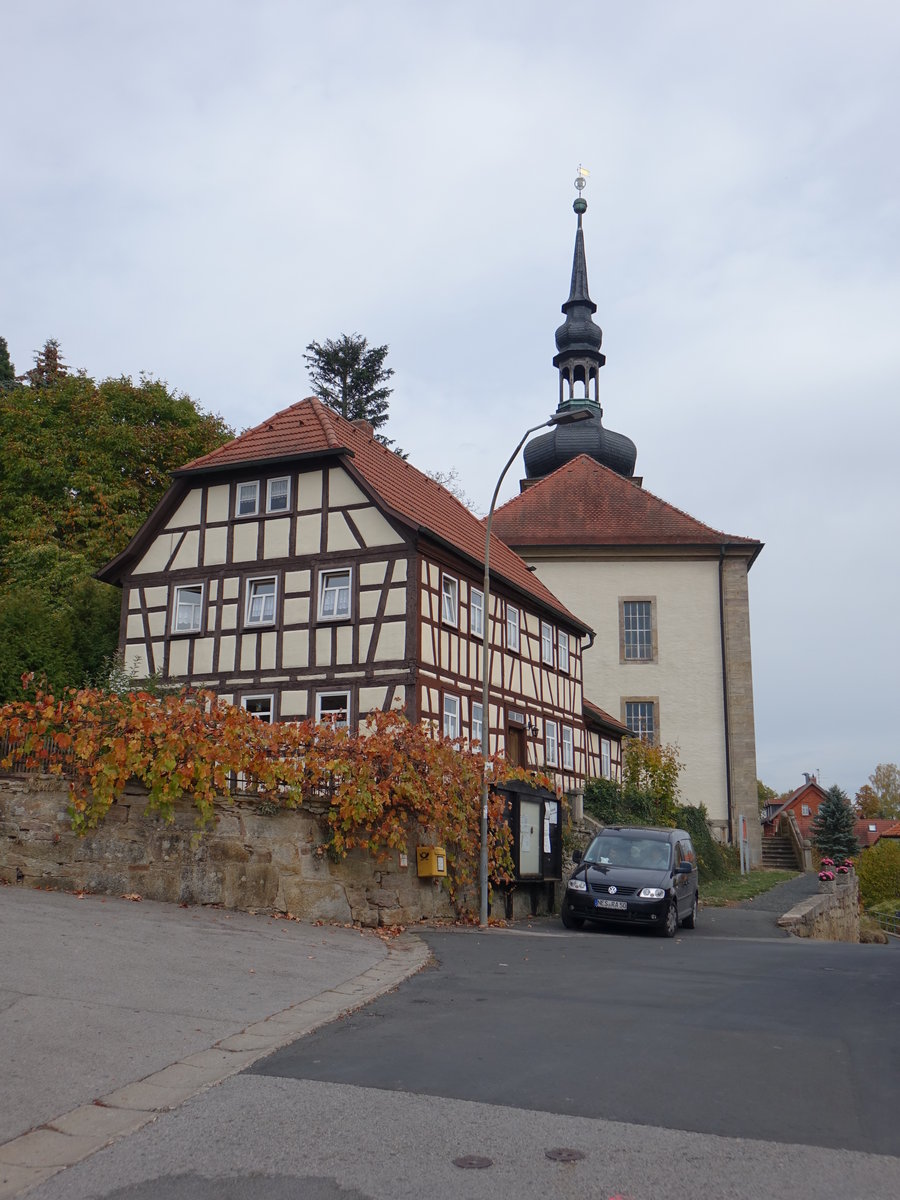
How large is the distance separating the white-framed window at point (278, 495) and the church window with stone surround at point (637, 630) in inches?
809

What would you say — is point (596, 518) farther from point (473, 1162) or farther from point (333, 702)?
point (473, 1162)

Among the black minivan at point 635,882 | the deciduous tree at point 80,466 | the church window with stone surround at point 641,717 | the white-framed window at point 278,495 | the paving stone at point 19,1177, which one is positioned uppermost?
the deciduous tree at point 80,466

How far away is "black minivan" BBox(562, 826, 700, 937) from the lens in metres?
17.0

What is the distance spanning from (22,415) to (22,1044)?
34.0 meters

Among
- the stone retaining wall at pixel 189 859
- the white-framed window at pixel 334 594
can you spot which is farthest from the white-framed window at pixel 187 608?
the stone retaining wall at pixel 189 859

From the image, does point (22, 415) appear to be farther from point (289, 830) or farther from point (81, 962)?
point (81, 962)

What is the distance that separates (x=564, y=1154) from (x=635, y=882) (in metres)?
12.3

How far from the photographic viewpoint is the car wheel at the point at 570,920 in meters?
17.4

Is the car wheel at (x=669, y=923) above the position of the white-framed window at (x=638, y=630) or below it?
below

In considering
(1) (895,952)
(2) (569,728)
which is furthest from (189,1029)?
(2) (569,728)

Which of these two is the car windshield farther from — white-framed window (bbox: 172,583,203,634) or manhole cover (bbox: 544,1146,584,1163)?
manhole cover (bbox: 544,1146,584,1163)

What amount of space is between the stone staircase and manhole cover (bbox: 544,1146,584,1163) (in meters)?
42.0

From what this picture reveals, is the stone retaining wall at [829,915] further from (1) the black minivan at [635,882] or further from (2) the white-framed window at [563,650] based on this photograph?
(2) the white-framed window at [563,650]

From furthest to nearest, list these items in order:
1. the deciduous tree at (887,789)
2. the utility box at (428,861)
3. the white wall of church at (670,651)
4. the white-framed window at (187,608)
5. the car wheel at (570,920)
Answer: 1. the deciduous tree at (887,789)
2. the white wall of church at (670,651)
3. the white-framed window at (187,608)
4. the car wheel at (570,920)
5. the utility box at (428,861)
